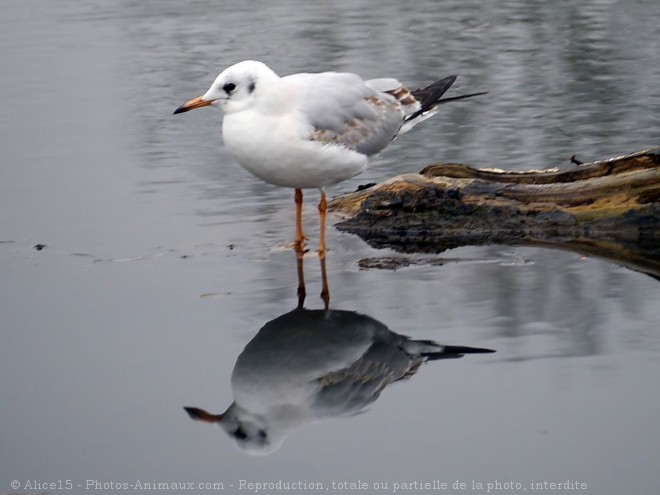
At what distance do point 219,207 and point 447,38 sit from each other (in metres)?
5.30

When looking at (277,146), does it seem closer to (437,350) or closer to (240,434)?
(437,350)

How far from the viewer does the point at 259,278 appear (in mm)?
6598

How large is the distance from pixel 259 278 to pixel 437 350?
1.42 meters

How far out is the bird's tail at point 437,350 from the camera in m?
5.41

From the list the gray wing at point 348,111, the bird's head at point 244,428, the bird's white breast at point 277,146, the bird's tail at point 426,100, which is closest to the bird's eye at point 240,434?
the bird's head at point 244,428

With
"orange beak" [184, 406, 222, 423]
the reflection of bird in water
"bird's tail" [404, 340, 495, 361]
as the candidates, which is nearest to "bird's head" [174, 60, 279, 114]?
the reflection of bird in water

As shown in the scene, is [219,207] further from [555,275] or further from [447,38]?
[447,38]

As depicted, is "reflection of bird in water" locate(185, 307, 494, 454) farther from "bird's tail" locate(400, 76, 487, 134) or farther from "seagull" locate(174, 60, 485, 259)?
"bird's tail" locate(400, 76, 487, 134)

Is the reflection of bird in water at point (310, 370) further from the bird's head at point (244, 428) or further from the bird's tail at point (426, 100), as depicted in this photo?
the bird's tail at point (426, 100)

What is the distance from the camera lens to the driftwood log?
6867 mm

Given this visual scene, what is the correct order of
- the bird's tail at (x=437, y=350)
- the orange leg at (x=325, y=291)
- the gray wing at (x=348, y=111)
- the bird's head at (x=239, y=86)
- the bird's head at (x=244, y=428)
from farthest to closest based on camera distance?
the gray wing at (x=348, y=111) → the bird's head at (x=239, y=86) → the orange leg at (x=325, y=291) → the bird's tail at (x=437, y=350) → the bird's head at (x=244, y=428)

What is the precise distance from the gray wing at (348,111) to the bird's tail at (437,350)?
1.59 m

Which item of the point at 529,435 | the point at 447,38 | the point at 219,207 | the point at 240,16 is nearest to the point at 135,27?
the point at 240,16

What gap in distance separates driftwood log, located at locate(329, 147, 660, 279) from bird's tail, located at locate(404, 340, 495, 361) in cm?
140
